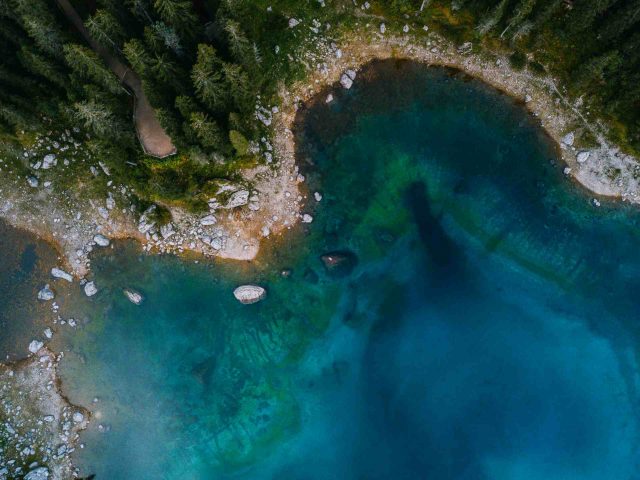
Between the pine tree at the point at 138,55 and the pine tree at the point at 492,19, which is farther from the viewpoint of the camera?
the pine tree at the point at 492,19

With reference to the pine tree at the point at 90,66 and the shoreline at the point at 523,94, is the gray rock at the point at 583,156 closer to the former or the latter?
the shoreline at the point at 523,94

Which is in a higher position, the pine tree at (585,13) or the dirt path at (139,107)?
the pine tree at (585,13)

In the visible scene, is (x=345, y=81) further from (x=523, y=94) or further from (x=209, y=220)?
(x=209, y=220)

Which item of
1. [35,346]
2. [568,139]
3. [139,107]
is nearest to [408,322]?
[568,139]

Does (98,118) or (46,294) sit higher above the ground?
(98,118)

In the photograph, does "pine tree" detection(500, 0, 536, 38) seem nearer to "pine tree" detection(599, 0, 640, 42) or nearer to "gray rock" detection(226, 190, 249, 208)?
"pine tree" detection(599, 0, 640, 42)

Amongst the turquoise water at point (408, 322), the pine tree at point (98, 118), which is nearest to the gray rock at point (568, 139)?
the turquoise water at point (408, 322)

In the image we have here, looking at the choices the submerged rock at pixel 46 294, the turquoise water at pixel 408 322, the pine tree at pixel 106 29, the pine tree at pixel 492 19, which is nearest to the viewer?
the pine tree at pixel 106 29

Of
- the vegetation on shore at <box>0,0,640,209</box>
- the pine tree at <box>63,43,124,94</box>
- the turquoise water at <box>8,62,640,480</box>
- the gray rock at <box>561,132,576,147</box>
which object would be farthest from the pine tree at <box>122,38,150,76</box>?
the gray rock at <box>561,132,576,147</box>

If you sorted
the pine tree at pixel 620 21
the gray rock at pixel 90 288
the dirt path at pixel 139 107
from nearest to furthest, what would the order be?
the pine tree at pixel 620 21, the dirt path at pixel 139 107, the gray rock at pixel 90 288
